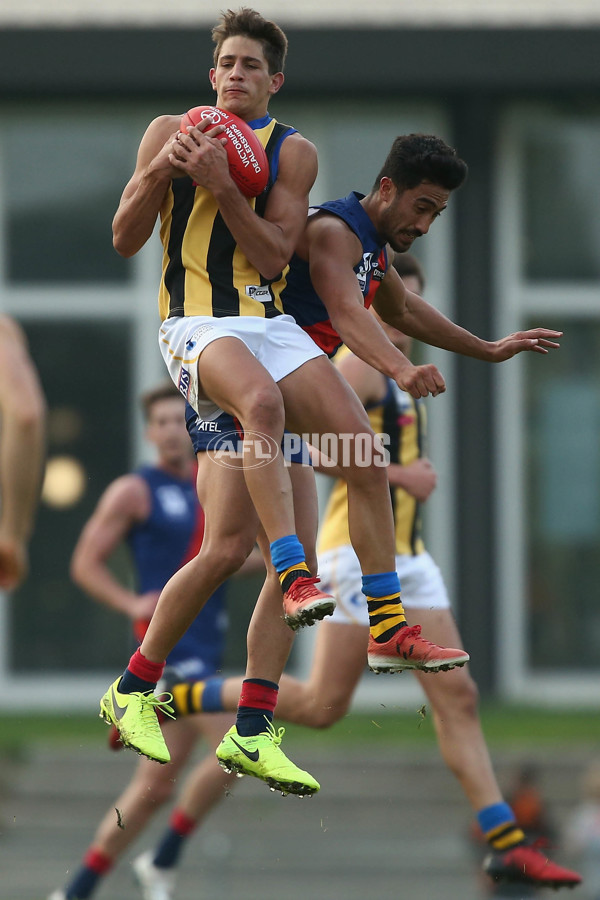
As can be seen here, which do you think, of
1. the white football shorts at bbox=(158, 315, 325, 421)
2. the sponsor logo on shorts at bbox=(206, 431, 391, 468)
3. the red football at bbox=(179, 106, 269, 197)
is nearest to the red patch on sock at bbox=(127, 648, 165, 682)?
the sponsor logo on shorts at bbox=(206, 431, 391, 468)

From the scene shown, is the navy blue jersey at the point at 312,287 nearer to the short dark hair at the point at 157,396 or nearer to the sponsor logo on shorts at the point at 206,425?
the sponsor logo on shorts at the point at 206,425

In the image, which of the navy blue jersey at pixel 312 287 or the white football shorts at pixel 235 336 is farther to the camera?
the navy blue jersey at pixel 312 287

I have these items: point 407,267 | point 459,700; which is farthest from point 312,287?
point 459,700

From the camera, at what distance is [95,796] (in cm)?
1034

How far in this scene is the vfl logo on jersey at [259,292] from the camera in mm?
4789

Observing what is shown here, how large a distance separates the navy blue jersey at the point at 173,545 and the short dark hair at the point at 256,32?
3453mm

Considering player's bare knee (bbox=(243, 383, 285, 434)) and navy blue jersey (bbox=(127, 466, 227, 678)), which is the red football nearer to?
player's bare knee (bbox=(243, 383, 285, 434))

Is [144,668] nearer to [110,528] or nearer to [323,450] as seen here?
[323,450]

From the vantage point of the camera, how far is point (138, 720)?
500cm

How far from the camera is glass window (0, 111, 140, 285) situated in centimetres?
1271

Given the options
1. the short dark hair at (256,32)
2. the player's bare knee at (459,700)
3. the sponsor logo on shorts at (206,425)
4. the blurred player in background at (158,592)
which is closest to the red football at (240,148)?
the short dark hair at (256,32)

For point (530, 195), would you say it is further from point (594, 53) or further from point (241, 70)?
point (241, 70)

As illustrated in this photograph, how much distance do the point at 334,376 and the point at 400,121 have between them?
326 inches

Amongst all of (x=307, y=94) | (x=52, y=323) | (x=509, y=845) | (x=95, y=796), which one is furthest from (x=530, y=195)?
(x=509, y=845)
